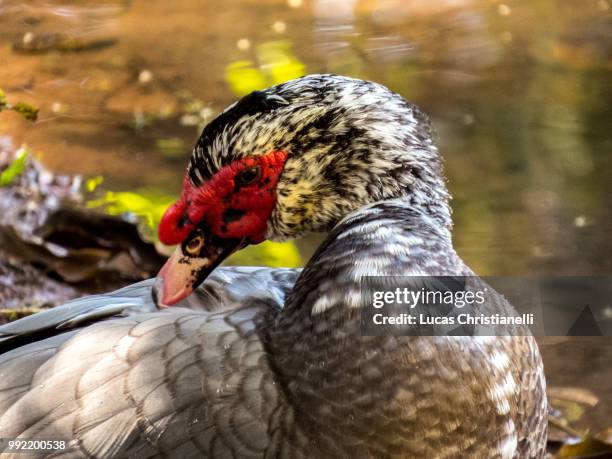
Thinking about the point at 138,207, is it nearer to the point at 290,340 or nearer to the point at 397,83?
the point at 290,340

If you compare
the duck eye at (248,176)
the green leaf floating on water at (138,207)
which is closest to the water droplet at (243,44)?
the green leaf floating on water at (138,207)

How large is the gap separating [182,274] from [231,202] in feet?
0.76

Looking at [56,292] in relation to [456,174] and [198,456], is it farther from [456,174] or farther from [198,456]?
[456,174]

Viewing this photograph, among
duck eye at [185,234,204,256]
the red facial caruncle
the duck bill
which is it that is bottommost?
the duck bill

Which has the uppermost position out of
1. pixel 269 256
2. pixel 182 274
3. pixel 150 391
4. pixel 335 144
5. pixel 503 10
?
pixel 335 144

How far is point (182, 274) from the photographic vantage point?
255 cm

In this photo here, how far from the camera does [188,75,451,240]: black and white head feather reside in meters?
2.43

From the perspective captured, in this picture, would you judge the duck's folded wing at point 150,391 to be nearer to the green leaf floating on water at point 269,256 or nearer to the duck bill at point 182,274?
the duck bill at point 182,274

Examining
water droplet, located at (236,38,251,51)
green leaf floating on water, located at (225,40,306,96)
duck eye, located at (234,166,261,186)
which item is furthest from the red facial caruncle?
water droplet, located at (236,38,251,51)

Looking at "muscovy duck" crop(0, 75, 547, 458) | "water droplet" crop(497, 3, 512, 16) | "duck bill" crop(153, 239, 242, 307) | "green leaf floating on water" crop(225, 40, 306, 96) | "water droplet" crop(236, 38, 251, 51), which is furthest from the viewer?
"water droplet" crop(497, 3, 512, 16)

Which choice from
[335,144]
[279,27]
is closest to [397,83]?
[279,27]

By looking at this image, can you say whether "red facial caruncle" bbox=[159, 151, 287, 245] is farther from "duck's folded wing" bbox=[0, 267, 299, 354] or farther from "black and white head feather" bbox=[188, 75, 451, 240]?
"duck's folded wing" bbox=[0, 267, 299, 354]

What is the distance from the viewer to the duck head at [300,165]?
2434mm

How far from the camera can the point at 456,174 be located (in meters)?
5.28
